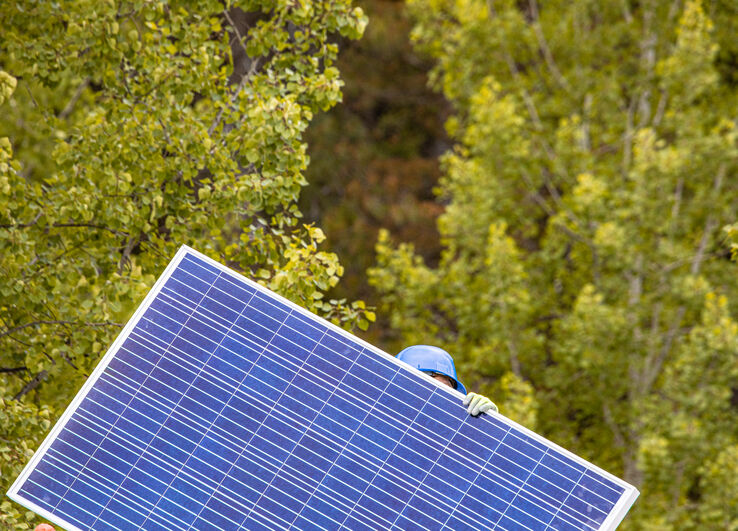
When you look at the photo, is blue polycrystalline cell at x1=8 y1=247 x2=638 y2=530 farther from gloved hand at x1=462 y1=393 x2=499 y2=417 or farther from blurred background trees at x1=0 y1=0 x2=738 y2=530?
blurred background trees at x1=0 y1=0 x2=738 y2=530

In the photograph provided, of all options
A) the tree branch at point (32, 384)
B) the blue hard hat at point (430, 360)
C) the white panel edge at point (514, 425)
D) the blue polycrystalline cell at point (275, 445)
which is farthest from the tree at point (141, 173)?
the blue polycrystalline cell at point (275, 445)

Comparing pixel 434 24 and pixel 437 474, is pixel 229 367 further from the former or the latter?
pixel 434 24

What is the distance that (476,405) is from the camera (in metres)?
5.46

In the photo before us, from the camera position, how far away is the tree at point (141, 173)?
7.97m

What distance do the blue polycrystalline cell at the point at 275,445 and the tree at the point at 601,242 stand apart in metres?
8.91

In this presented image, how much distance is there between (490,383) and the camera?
1730 cm

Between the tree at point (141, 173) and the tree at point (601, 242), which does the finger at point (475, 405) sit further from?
the tree at point (601, 242)

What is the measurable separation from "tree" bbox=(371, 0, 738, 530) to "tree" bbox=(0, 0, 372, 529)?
22.9 ft

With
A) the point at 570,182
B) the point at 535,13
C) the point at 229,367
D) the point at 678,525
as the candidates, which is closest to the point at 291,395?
the point at 229,367

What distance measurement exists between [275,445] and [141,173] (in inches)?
157

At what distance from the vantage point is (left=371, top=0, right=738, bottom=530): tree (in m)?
15.1

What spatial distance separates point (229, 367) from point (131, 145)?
3.66 meters

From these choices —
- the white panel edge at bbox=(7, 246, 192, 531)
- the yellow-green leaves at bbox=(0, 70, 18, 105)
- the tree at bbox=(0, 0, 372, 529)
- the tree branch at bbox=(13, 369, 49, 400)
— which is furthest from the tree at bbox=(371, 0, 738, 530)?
the white panel edge at bbox=(7, 246, 192, 531)

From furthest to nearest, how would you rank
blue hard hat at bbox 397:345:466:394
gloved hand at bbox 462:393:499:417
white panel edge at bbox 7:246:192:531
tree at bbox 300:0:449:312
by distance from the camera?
1. tree at bbox 300:0:449:312
2. blue hard hat at bbox 397:345:466:394
3. gloved hand at bbox 462:393:499:417
4. white panel edge at bbox 7:246:192:531
